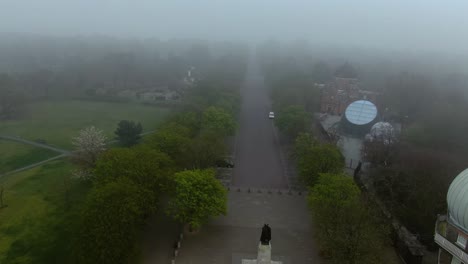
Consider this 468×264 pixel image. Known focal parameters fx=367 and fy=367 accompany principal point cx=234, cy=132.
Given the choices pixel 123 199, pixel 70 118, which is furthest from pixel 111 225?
pixel 70 118

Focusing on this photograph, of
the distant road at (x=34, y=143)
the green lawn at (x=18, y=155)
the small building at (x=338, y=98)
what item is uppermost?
the small building at (x=338, y=98)

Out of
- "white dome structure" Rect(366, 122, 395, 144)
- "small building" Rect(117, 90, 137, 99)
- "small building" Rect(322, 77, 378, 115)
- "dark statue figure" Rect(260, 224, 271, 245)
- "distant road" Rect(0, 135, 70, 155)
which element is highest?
"small building" Rect(322, 77, 378, 115)

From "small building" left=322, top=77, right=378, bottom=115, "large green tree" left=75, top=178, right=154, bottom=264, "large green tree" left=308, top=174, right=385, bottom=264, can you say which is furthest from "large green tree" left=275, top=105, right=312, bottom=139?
"large green tree" left=75, top=178, right=154, bottom=264

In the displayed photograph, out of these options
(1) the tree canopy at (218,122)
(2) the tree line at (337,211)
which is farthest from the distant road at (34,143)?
(2) the tree line at (337,211)

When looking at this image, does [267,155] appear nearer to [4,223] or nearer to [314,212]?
[314,212]

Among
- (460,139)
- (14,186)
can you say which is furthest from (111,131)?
(460,139)

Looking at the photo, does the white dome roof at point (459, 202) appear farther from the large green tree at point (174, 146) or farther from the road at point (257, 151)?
the large green tree at point (174, 146)

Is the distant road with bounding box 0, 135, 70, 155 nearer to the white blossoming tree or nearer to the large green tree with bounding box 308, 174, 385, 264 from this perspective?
the white blossoming tree
